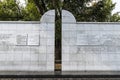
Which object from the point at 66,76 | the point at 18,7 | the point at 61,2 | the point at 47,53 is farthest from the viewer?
the point at 18,7

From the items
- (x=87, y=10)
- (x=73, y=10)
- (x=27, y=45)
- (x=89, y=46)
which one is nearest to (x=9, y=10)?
(x=73, y=10)

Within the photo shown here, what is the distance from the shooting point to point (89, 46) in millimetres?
11742

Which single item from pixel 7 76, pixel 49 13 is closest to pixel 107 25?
pixel 49 13

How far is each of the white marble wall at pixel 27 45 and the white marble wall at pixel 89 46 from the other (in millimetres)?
681

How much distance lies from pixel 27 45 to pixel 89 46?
2.82 meters

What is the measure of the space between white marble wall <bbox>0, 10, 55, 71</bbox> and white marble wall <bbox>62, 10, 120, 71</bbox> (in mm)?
681

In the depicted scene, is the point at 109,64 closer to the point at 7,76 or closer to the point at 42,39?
the point at 42,39

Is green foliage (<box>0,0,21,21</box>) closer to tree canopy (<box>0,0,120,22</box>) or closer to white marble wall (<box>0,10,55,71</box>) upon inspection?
tree canopy (<box>0,0,120,22</box>)

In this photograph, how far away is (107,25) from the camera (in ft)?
38.8

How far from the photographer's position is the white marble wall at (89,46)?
38.2ft

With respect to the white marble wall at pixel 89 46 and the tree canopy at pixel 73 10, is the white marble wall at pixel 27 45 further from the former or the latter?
the tree canopy at pixel 73 10

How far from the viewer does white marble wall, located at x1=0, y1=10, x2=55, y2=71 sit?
38.1 ft

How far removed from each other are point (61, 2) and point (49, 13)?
921 cm

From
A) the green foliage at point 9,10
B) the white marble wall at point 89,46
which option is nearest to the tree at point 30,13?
the green foliage at point 9,10
